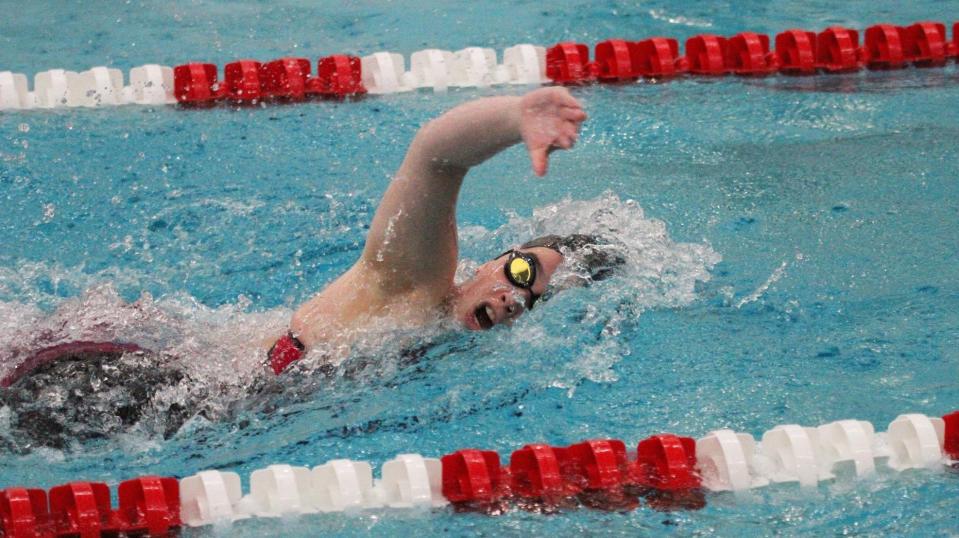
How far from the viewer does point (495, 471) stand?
2.60m

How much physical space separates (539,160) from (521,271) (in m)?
0.78

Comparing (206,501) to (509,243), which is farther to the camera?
(509,243)

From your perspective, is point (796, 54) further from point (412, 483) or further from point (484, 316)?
point (412, 483)

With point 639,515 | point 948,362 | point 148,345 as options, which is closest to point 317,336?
point 148,345

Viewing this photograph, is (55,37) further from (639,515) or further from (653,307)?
(639,515)

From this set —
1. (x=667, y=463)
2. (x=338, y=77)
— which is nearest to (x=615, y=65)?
(x=338, y=77)

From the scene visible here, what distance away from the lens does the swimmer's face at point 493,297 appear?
301 cm

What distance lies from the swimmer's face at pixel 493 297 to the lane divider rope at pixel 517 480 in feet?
1.60

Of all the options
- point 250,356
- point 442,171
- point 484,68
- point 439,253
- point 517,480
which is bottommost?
point 517,480

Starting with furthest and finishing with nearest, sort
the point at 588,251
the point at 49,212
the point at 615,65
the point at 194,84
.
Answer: the point at 615,65, the point at 194,84, the point at 49,212, the point at 588,251

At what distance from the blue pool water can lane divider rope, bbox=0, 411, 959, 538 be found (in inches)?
2.0

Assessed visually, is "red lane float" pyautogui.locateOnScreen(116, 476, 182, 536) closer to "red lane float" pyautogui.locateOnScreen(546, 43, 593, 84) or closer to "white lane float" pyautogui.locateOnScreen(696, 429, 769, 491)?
"white lane float" pyautogui.locateOnScreen(696, 429, 769, 491)

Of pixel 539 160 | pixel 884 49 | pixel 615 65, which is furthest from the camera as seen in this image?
pixel 884 49

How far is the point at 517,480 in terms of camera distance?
2602 mm
